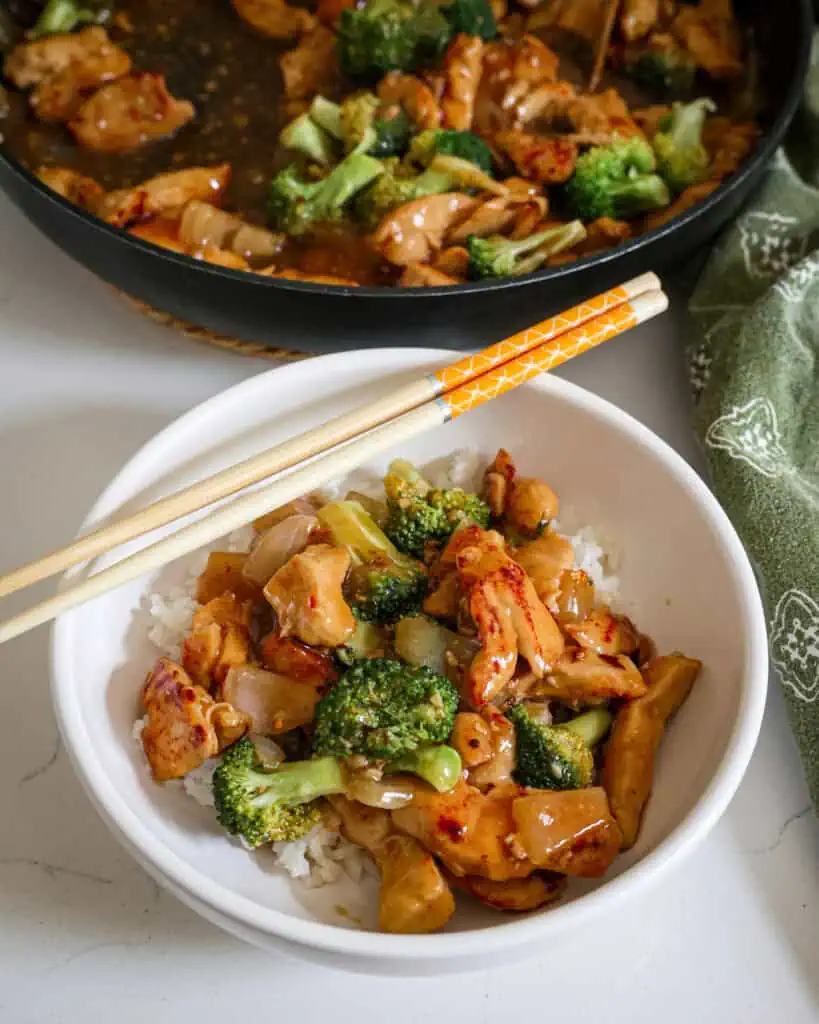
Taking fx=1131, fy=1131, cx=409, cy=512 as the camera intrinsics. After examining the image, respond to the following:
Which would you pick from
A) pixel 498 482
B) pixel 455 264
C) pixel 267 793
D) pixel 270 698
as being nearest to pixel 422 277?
pixel 455 264

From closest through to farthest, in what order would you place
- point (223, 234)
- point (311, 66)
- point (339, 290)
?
point (339, 290)
point (223, 234)
point (311, 66)

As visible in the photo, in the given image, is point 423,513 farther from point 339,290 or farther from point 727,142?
point 727,142

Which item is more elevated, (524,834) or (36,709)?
(524,834)

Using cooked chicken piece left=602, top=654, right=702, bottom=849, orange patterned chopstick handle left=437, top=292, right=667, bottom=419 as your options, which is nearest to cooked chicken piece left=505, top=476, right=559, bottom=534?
orange patterned chopstick handle left=437, top=292, right=667, bottom=419

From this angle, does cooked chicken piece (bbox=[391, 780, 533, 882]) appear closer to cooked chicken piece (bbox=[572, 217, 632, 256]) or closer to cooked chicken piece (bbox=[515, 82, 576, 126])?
cooked chicken piece (bbox=[572, 217, 632, 256])

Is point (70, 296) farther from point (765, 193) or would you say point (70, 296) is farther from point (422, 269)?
point (765, 193)

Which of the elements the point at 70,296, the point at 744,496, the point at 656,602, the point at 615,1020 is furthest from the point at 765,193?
the point at 615,1020
